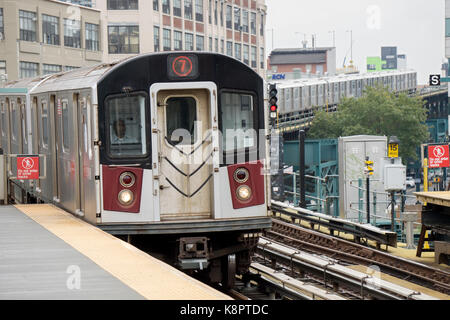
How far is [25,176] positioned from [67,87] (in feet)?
9.01

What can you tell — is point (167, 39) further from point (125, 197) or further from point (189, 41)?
point (125, 197)

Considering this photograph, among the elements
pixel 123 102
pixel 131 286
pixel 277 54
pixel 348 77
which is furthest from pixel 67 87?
pixel 277 54

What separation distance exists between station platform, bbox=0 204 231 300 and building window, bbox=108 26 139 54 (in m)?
51.1

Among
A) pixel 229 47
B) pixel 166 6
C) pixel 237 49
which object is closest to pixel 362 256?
pixel 166 6

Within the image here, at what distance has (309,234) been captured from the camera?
65.4ft

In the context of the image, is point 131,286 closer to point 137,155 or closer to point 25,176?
point 137,155

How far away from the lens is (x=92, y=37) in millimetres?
57719

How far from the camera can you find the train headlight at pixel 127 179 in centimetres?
1163

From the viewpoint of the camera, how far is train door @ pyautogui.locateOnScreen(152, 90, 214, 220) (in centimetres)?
1173

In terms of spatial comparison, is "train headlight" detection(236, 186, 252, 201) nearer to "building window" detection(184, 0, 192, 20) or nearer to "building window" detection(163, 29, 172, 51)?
"building window" detection(163, 29, 172, 51)

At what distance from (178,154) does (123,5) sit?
53.2m

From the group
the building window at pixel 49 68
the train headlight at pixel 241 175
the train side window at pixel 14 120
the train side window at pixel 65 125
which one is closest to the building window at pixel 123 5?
the building window at pixel 49 68

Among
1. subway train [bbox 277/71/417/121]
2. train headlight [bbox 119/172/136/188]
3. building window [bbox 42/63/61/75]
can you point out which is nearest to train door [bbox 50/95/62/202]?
train headlight [bbox 119/172/136/188]

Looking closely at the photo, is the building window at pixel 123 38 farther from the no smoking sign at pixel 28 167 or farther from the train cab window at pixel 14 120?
the no smoking sign at pixel 28 167
